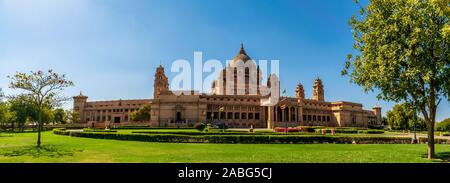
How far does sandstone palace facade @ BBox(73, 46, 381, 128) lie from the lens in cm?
9300

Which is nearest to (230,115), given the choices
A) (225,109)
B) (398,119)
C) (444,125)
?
(225,109)

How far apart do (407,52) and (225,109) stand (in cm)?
7972

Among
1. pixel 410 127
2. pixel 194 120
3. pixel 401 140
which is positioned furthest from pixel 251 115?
pixel 401 140

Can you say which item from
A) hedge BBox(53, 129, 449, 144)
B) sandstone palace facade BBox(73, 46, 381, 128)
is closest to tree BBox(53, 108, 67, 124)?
sandstone palace facade BBox(73, 46, 381, 128)

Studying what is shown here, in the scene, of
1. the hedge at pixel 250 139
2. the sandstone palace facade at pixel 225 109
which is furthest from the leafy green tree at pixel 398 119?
the hedge at pixel 250 139

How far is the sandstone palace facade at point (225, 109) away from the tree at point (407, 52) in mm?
55965

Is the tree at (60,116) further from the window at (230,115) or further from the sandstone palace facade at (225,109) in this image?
the window at (230,115)

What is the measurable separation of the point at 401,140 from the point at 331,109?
3280 inches

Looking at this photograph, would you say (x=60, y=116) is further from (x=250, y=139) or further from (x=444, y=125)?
(x=444, y=125)

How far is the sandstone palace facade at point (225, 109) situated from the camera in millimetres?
93000

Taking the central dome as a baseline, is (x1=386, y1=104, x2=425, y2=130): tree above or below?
below

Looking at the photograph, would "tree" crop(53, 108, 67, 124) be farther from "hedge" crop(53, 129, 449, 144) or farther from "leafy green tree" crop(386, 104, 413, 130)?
"leafy green tree" crop(386, 104, 413, 130)

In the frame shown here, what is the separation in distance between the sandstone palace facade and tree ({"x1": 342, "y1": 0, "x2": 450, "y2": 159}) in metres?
56.0
